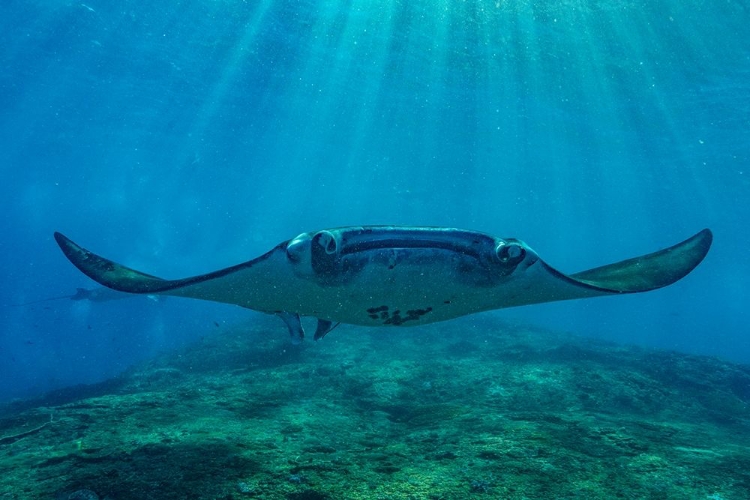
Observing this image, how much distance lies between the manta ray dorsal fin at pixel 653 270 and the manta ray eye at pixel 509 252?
2.25 feet

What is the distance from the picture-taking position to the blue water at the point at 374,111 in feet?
68.0

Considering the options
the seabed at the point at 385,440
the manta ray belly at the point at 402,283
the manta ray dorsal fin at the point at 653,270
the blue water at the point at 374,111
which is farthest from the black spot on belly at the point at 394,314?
the blue water at the point at 374,111

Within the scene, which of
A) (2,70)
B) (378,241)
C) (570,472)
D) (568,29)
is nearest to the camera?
(378,241)

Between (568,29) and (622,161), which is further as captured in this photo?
(622,161)

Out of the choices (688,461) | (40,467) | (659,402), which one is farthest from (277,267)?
(659,402)

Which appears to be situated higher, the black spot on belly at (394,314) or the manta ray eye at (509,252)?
the manta ray eye at (509,252)

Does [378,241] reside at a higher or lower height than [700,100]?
lower

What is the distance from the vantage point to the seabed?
9.14 ft

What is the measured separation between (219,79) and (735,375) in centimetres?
3187

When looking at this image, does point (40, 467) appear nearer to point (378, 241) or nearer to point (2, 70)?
point (378, 241)

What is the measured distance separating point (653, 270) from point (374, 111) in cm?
3280

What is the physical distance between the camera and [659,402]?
755 centimetres

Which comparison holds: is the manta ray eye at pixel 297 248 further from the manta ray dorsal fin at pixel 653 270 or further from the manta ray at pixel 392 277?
the manta ray dorsal fin at pixel 653 270

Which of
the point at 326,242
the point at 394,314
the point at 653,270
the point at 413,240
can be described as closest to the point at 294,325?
the point at 394,314
